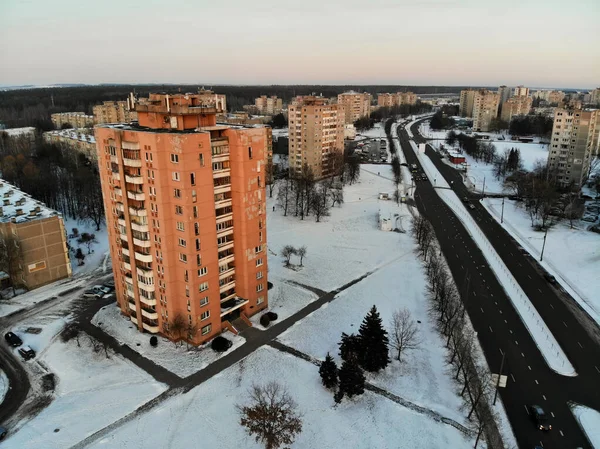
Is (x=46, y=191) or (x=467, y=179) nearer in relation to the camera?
(x=46, y=191)

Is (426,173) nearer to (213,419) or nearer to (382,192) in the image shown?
(382,192)

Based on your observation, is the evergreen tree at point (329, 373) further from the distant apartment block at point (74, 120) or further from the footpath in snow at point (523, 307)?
the distant apartment block at point (74, 120)

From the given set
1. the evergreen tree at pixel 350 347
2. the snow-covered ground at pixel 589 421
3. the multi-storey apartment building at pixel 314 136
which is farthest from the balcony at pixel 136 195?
the multi-storey apartment building at pixel 314 136

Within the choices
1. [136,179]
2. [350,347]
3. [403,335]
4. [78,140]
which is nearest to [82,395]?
[136,179]

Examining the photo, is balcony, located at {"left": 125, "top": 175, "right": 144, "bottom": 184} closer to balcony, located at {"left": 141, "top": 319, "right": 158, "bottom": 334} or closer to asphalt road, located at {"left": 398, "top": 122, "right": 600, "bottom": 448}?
balcony, located at {"left": 141, "top": 319, "right": 158, "bottom": 334}

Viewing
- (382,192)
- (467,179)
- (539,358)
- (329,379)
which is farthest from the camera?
(467,179)

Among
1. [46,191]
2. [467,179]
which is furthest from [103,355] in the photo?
[467,179]

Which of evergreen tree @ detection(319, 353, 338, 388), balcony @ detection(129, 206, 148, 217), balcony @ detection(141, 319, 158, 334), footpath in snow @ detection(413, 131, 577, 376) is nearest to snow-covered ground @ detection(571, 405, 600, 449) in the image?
footpath in snow @ detection(413, 131, 577, 376)
